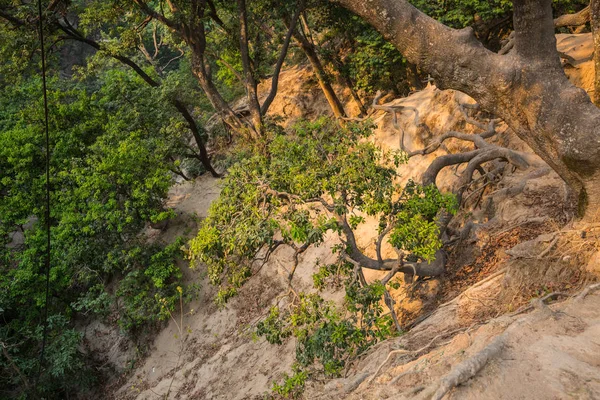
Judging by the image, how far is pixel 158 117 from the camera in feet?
57.3

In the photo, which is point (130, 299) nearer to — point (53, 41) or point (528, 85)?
point (53, 41)

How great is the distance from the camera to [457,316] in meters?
6.34

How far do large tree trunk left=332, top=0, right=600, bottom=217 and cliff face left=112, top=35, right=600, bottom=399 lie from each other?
3.87 ft

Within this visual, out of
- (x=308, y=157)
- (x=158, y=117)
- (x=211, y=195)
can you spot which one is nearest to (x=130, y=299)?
(x=211, y=195)

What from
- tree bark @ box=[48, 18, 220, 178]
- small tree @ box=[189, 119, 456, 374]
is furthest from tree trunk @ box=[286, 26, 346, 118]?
small tree @ box=[189, 119, 456, 374]

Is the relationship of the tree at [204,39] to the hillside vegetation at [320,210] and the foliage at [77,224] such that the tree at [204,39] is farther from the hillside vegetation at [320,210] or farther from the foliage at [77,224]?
the foliage at [77,224]

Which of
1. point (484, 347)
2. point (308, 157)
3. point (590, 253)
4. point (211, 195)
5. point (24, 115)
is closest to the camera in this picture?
point (484, 347)

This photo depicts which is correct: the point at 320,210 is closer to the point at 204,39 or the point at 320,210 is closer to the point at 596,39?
the point at 596,39

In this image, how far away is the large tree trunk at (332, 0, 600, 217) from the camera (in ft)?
15.9

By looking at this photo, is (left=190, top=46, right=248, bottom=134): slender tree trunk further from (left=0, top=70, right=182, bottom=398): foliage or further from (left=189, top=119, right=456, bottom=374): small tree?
(left=189, top=119, right=456, bottom=374): small tree

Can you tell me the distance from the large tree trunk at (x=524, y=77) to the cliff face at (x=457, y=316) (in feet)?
3.87

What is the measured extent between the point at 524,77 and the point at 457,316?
124 inches

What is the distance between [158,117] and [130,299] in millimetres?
6663

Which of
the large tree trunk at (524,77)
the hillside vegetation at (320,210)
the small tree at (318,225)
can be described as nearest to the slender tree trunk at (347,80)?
the hillside vegetation at (320,210)
